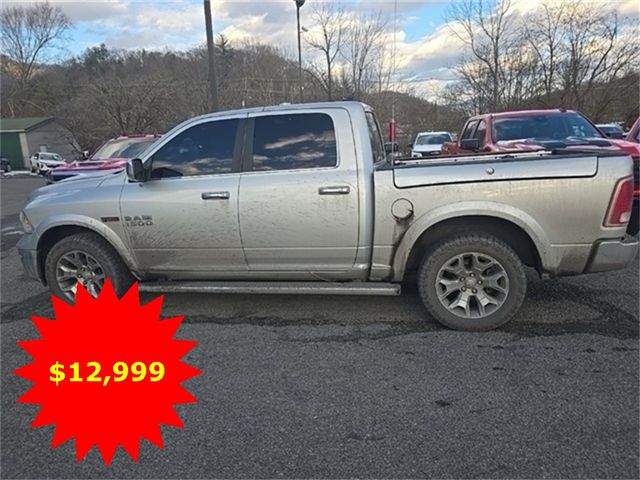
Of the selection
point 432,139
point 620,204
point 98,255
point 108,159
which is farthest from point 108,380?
point 432,139

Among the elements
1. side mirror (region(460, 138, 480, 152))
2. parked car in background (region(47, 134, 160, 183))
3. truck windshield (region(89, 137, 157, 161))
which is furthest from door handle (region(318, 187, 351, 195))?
truck windshield (region(89, 137, 157, 161))

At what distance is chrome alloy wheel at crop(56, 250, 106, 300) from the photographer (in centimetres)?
412

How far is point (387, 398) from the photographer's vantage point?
2.67 m

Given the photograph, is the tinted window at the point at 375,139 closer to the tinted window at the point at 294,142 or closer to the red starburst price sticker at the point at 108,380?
the tinted window at the point at 294,142

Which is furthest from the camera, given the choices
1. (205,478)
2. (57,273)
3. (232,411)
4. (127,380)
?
(57,273)

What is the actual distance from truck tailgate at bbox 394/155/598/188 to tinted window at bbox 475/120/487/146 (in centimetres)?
485

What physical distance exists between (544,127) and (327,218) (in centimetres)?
579

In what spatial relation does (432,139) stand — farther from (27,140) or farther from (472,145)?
(27,140)

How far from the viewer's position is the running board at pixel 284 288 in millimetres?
3623

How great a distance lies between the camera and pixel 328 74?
80.5 ft

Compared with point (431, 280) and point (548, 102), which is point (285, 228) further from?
point (548, 102)

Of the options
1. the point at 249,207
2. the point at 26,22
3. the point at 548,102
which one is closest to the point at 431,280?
the point at 249,207

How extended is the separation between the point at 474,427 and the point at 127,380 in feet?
7.24

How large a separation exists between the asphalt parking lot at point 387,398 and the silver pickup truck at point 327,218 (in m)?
0.36
